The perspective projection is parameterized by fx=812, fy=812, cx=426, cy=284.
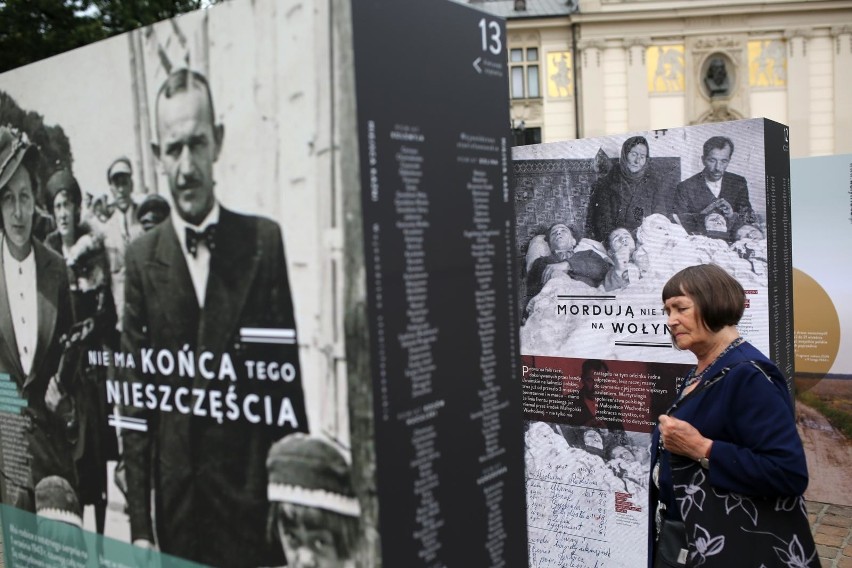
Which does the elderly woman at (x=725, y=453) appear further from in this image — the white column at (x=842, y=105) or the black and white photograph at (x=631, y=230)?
the white column at (x=842, y=105)

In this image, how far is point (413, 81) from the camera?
5.04 feet

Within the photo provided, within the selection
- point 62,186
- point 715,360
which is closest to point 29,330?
point 62,186

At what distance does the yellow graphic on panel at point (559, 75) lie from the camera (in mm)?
33469

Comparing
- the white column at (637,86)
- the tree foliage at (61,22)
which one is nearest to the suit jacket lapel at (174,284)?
the tree foliage at (61,22)

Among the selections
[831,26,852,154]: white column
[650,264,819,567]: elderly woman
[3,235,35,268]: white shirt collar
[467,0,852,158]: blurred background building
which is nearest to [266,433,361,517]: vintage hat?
[3,235,35,268]: white shirt collar

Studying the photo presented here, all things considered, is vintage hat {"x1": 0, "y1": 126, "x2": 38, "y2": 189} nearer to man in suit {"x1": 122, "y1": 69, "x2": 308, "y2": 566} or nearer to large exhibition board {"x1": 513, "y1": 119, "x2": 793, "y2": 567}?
man in suit {"x1": 122, "y1": 69, "x2": 308, "y2": 566}

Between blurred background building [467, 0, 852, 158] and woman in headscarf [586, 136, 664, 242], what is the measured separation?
2885 cm

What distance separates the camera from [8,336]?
2.12 m

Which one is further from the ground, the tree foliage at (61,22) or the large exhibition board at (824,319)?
the tree foliage at (61,22)

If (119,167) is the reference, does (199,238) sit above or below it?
below

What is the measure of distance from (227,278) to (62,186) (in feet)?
2.01

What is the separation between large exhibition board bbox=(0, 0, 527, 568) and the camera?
1428 mm

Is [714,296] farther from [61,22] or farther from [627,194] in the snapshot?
[61,22]

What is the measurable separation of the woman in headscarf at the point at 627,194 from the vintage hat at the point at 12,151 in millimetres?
2630
